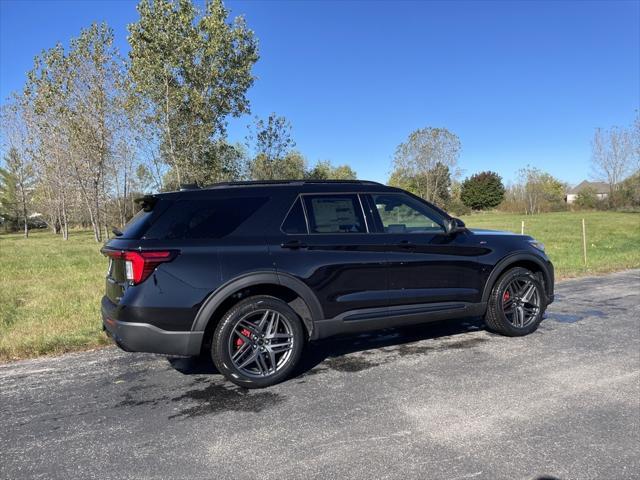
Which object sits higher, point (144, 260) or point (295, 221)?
point (295, 221)

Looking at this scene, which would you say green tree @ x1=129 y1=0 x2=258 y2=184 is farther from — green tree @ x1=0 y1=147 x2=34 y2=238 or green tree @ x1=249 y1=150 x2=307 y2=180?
green tree @ x1=0 y1=147 x2=34 y2=238

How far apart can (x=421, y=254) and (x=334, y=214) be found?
101 centimetres

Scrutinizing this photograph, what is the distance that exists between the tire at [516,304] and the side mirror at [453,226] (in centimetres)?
86

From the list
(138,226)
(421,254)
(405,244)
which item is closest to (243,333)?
(138,226)

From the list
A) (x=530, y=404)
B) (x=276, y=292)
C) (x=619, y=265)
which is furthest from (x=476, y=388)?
(x=619, y=265)

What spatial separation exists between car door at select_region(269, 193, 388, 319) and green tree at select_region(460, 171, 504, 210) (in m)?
76.6

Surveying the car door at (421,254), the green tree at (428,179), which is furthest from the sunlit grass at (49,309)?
the green tree at (428,179)

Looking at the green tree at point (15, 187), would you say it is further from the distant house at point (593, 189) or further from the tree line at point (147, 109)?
the distant house at point (593, 189)

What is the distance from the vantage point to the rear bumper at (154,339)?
391 centimetres

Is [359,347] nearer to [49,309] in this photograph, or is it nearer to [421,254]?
[421,254]

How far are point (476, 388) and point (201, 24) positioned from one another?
16105 millimetres

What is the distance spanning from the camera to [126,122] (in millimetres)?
22672

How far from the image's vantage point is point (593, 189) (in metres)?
65.9

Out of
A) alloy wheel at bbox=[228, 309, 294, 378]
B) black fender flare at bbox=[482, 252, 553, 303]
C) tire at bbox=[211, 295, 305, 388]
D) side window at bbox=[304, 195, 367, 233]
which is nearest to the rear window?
side window at bbox=[304, 195, 367, 233]
